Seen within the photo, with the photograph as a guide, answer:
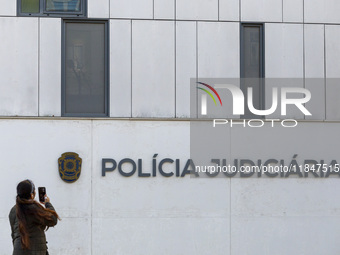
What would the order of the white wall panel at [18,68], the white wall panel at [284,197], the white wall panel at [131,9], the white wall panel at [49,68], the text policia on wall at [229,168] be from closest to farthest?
the white wall panel at [18,68]
the white wall panel at [49,68]
the text policia on wall at [229,168]
the white wall panel at [131,9]
the white wall panel at [284,197]

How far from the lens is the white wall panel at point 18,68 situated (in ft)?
44.8

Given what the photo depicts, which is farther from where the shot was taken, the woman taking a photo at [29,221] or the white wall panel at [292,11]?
the white wall panel at [292,11]

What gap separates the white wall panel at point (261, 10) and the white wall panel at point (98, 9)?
2545mm

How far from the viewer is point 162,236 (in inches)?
547

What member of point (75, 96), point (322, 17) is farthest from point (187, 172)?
point (322, 17)

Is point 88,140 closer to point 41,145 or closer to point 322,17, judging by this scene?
point 41,145

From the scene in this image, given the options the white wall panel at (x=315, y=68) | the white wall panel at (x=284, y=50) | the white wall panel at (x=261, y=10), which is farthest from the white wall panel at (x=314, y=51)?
the white wall panel at (x=261, y=10)

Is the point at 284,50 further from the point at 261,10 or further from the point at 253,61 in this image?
the point at 261,10

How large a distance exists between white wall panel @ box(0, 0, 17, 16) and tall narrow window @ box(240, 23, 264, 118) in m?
4.23

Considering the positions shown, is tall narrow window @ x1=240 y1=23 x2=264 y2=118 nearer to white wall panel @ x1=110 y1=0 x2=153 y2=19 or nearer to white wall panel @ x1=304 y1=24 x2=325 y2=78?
white wall panel @ x1=304 y1=24 x2=325 y2=78

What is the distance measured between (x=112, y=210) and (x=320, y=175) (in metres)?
3.96

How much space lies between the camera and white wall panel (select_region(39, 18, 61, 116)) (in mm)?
13766

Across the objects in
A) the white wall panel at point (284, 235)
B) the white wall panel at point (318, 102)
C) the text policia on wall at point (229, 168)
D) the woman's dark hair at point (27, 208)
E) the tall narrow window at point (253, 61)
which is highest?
the tall narrow window at point (253, 61)

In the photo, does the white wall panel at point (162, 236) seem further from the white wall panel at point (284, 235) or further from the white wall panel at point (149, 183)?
the white wall panel at point (284, 235)
